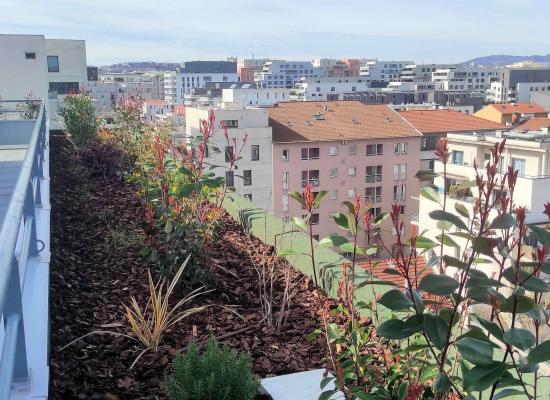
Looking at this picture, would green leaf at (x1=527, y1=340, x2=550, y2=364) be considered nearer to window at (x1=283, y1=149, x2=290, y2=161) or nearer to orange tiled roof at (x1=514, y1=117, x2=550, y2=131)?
window at (x1=283, y1=149, x2=290, y2=161)

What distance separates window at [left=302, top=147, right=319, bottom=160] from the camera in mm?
29047

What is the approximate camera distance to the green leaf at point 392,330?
134cm

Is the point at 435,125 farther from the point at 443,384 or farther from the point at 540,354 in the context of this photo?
the point at 540,354

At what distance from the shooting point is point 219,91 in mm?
76438

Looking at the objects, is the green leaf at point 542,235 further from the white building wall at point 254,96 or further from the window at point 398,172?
the white building wall at point 254,96

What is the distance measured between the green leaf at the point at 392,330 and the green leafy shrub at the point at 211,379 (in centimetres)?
72

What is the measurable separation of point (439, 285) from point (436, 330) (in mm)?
119

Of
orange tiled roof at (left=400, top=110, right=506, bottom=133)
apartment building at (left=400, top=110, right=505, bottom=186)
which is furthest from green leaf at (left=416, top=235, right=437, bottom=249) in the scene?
orange tiled roof at (left=400, top=110, right=506, bottom=133)

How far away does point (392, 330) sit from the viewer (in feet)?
4.47

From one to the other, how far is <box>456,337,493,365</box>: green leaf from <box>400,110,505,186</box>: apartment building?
30.7 m

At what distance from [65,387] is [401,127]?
30729 millimetres

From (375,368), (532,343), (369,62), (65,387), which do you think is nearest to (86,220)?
(65,387)

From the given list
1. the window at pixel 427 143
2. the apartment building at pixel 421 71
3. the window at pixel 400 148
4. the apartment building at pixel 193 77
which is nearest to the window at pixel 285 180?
the window at pixel 400 148

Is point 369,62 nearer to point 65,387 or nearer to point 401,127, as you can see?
point 401,127
